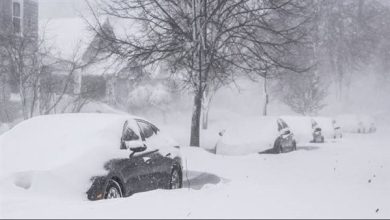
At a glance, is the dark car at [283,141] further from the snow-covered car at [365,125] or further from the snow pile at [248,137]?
the snow-covered car at [365,125]

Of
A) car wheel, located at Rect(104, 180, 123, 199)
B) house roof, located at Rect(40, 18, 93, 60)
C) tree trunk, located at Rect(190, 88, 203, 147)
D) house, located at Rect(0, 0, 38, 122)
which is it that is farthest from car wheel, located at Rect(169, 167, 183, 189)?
house roof, located at Rect(40, 18, 93, 60)

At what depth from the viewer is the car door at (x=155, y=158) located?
831cm

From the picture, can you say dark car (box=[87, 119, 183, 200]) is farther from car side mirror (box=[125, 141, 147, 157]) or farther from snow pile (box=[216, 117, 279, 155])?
snow pile (box=[216, 117, 279, 155])

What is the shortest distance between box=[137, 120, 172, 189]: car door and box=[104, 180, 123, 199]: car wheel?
3.34 ft

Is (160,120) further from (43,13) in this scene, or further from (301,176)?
(43,13)

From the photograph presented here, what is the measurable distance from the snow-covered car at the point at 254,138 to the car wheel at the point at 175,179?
6.90 m

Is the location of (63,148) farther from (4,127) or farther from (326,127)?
(326,127)

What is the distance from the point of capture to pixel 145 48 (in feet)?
59.2

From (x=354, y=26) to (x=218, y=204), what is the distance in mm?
46714

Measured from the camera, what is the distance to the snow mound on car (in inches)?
263

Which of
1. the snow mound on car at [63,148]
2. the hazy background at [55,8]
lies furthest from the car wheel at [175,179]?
the hazy background at [55,8]

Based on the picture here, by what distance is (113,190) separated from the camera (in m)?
7.11

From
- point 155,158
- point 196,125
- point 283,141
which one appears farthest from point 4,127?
point 155,158

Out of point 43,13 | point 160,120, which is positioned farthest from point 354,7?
point 43,13
